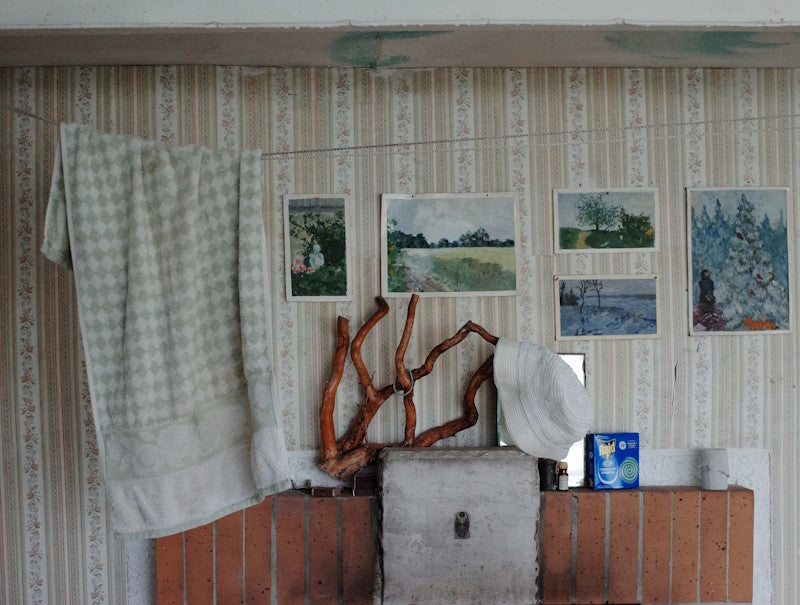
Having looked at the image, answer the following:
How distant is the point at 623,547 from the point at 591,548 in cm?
11

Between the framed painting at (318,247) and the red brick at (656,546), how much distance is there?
1.27 meters

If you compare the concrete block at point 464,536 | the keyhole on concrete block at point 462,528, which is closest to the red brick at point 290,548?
the concrete block at point 464,536

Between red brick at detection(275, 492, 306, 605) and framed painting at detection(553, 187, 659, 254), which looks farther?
framed painting at detection(553, 187, 659, 254)

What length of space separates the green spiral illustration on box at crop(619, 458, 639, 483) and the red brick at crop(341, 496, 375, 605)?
0.87m

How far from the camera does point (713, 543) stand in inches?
94.2

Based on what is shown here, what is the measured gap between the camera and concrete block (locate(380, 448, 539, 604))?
2.26 m

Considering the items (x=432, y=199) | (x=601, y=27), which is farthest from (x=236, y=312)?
(x=601, y=27)

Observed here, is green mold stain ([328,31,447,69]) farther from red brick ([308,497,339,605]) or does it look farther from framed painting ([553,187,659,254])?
red brick ([308,497,339,605])

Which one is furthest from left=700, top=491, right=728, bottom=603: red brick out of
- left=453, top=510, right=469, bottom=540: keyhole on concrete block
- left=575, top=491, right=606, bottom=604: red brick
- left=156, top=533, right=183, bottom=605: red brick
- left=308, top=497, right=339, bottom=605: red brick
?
left=156, top=533, right=183, bottom=605: red brick

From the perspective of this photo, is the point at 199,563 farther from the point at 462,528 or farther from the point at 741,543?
the point at 741,543

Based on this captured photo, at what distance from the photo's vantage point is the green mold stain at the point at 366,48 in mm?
2172

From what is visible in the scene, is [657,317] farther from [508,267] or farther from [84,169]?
[84,169]

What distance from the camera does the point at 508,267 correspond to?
98.2 inches

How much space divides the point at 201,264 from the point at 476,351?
102cm
